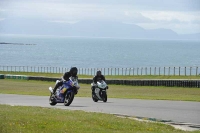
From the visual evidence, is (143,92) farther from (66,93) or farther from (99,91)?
(66,93)

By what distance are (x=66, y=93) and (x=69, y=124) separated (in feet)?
33.2

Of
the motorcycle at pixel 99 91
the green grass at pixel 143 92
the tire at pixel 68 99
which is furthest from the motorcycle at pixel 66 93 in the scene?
the green grass at pixel 143 92

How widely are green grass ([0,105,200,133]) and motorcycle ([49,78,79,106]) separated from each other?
6.62 meters

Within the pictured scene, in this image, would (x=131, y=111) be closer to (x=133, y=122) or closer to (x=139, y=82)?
(x=133, y=122)

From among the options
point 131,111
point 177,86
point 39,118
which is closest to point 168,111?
point 131,111

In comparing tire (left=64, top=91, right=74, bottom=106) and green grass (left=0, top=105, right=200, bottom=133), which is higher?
green grass (left=0, top=105, right=200, bottom=133)

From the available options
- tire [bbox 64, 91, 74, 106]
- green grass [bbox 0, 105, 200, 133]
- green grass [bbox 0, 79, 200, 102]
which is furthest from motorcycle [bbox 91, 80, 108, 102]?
green grass [bbox 0, 105, 200, 133]

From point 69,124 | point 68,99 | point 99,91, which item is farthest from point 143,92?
point 69,124

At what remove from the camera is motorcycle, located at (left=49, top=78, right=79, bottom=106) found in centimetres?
2666

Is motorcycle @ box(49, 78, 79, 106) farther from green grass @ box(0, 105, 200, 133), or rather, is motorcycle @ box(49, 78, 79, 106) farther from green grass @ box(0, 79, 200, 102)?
green grass @ box(0, 79, 200, 102)

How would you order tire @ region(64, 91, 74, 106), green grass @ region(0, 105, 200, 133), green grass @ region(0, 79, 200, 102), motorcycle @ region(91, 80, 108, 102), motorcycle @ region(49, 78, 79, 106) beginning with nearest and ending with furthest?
green grass @ region(0, 105, 200, 133) → motorcycle @ region(49, 78, 79, 106) → tire @ region(64, 91, 74, 106) → motorcycle @ region(91, 80, 108, 102) → green grass @ region(0, 79, 200, 102)

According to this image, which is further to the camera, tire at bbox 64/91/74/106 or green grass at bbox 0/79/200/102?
green grass at bbox 0/79/200/102

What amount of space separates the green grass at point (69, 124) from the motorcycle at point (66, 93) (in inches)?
261

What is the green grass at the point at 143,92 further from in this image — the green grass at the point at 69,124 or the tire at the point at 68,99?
the green grass at the point at 69,124
